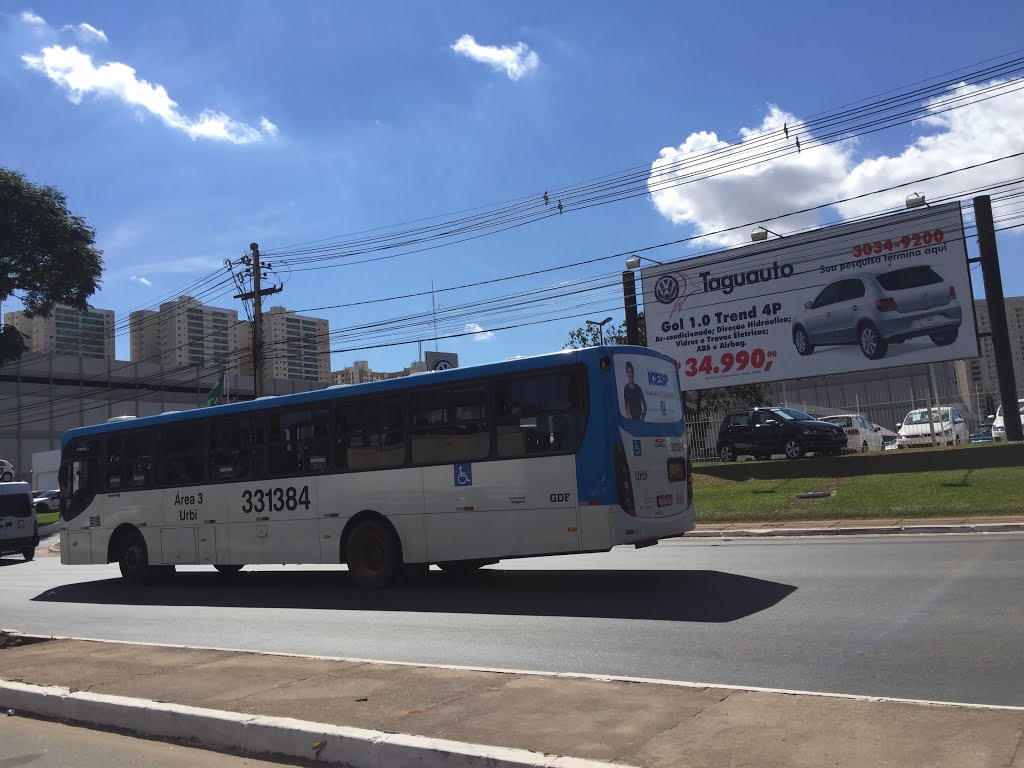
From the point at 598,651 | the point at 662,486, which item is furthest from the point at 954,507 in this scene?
the point at 598,651

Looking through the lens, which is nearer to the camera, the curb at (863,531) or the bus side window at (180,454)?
the curb at (863,531)

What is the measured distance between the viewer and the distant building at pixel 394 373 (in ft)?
83.0

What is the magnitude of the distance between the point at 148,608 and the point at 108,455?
448 cm

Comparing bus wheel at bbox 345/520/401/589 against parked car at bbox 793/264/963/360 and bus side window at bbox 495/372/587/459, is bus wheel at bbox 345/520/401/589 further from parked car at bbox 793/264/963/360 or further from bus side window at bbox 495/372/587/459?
parked car at bbox 793/264/963/360

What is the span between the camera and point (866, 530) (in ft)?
51.3

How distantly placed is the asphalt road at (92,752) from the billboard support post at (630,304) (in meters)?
27.0

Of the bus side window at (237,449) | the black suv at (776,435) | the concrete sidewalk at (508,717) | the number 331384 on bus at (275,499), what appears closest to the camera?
the concrete sidewalk at (508,717)

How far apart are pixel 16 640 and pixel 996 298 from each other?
25.7m

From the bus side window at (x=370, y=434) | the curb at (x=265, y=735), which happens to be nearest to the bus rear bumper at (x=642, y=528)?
the bus side window at (x=370, y=434)

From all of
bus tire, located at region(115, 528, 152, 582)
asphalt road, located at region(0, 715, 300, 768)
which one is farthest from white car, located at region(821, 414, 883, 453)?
asphalt road, located at region(0, 715, 300, 768)

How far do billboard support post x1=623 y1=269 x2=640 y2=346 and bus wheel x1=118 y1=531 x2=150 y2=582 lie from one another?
19940mm

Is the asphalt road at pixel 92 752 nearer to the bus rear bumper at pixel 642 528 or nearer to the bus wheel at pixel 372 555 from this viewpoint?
the bus rear bumper at pixel 642 528

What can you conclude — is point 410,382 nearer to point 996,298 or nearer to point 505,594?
point 505,594

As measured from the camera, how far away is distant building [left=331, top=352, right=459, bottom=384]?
2530cm
